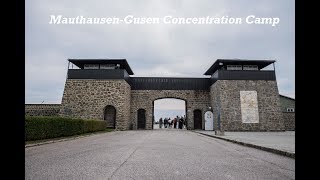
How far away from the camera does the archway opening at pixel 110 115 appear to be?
27.7m

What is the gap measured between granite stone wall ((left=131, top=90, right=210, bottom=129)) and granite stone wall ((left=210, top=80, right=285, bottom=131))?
3.42 m

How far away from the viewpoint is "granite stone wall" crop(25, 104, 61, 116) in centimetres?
2658

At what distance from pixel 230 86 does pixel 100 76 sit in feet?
42.2

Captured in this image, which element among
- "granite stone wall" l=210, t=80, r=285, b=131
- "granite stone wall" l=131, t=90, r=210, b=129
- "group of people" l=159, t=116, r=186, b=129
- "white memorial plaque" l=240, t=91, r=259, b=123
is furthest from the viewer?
"group of people" l=159, t=116, r=186, b=129

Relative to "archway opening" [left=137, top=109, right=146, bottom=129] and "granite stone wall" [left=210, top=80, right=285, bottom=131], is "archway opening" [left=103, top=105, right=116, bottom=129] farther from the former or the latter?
"granite stone wall" [left=210, top=80, right=285, bottom=131]

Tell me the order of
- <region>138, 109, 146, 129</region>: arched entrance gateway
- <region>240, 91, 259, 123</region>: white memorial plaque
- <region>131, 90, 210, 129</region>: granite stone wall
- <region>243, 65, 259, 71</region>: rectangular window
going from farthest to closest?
<region>138, 109, 146, 129</region>: arched entrance gateway, <region>131, 90, 210, 129</region>: granite stone wall, <region>243, 65, 259, 71</region>: rectangular window, <region>240, 91, 259, 123</region>: white memorial plaque

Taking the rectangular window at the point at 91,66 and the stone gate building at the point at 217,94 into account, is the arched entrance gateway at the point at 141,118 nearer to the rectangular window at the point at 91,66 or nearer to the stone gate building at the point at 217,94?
the stone gate building at the point at 217,94

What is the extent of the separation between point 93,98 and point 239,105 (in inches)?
561

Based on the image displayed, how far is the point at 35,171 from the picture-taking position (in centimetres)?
411

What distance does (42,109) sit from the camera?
27.0m

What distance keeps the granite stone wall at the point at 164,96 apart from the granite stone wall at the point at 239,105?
3416mm

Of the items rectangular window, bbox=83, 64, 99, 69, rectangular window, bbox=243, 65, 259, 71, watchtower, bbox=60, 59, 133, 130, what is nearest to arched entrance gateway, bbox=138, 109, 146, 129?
watchtower, bbox=60, 59, 133, 130
